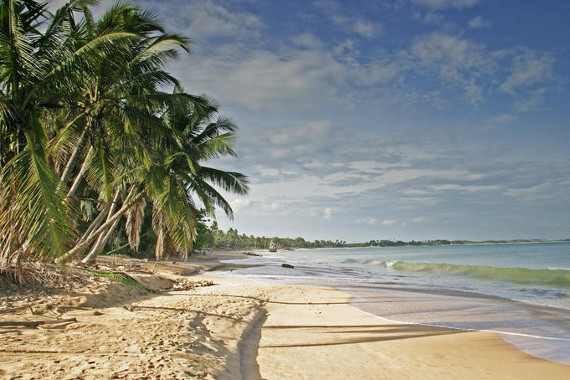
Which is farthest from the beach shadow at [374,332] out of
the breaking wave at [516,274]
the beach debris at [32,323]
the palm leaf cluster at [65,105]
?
the breaking wave at [516,274]

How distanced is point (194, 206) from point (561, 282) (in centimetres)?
1837

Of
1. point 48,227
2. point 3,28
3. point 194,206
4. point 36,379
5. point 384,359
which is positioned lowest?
point 384,359

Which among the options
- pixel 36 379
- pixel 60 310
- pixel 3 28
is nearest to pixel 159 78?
pixel 3 28

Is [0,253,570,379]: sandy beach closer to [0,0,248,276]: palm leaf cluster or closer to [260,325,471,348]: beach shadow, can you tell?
[260,325,471,348]: beach shadow

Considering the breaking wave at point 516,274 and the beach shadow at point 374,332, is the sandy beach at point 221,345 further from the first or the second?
the breaking wave at point 516,274

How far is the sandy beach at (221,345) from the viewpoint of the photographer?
11.5 feet

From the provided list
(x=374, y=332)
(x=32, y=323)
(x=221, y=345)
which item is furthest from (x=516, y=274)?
(x=32, y=323)

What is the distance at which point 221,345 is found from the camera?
16.1 ft

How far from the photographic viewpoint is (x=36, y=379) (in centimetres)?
290

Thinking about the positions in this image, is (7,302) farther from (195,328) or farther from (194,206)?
(194,206)

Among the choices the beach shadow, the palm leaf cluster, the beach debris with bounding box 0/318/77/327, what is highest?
the palm leaf cluster

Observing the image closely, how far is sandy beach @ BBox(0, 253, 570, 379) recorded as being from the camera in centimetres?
351

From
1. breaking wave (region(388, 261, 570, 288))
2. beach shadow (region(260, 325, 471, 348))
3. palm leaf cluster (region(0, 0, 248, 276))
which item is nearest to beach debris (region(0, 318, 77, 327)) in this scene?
palm leaf cluster (region(0, 0, 248, 276))

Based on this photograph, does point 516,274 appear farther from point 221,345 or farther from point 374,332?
point 221,345
